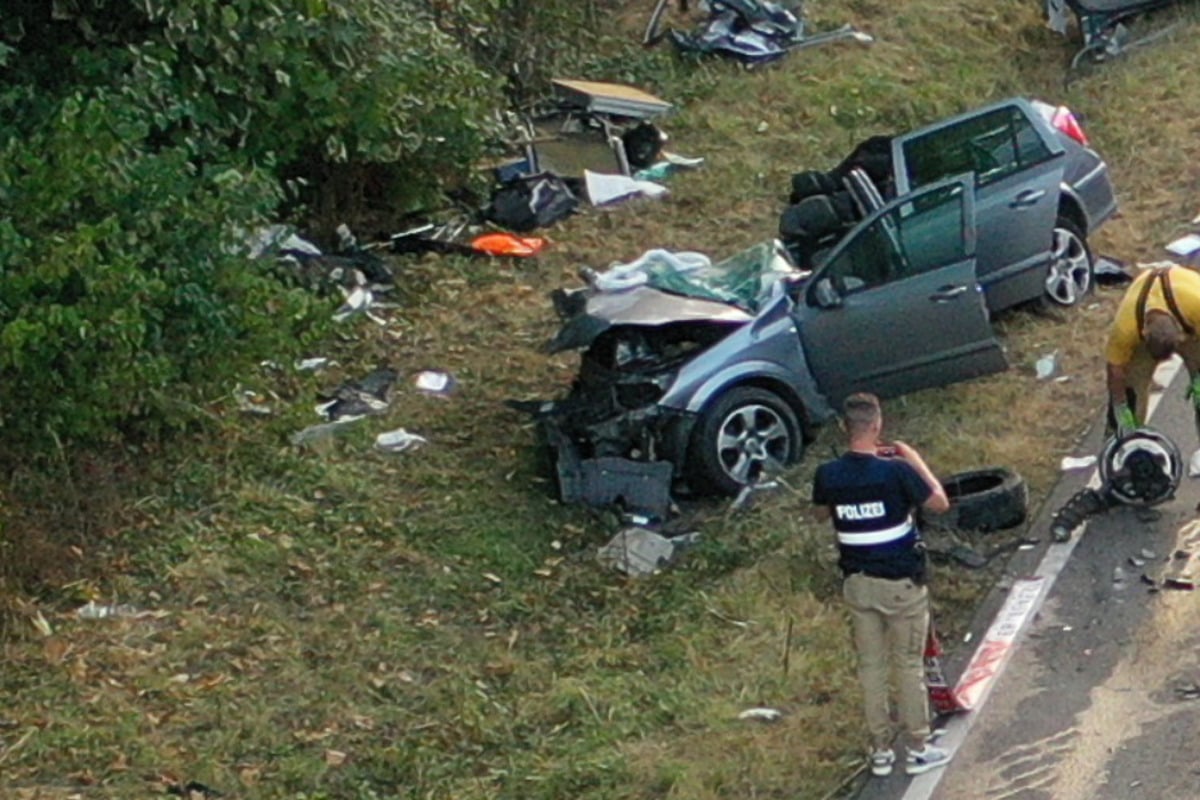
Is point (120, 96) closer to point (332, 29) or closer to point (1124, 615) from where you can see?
point (332, 29)

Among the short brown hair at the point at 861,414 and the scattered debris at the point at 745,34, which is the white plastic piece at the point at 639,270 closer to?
the short brown hair at the point at 861,414

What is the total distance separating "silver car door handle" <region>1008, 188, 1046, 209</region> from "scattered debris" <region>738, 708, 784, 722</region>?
5.72 metres

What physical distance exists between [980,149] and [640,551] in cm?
491

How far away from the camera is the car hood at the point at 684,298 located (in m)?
13.1

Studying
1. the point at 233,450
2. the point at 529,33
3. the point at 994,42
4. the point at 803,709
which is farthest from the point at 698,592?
the point at 994,42

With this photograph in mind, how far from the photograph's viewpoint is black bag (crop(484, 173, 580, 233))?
18156mm

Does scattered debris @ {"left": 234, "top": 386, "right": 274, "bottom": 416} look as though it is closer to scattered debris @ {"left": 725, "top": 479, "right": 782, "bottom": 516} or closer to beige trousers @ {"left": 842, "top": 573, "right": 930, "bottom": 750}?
scattered debris @ {"left": 725, "top": 479, "right": 782, "bottom": 516}

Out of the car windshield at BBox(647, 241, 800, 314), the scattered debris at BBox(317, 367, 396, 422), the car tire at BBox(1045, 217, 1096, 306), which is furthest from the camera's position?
the car tire at BBox(1045, 217, 1096, 306)

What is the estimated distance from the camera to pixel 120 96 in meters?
13.4

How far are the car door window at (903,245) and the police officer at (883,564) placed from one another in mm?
4507

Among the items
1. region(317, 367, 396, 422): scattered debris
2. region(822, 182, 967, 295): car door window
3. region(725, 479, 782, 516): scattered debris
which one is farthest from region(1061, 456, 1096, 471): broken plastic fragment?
region(317, 367, 396, 422): scattered debris

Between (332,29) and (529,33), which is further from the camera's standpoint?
(529,33)

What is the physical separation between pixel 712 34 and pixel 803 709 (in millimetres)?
13688

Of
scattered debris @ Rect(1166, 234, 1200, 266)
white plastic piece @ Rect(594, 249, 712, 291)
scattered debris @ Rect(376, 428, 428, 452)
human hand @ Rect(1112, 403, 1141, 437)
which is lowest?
scattered debris @ Rect(376, 428, 428, 452)
